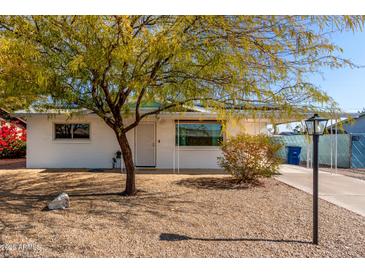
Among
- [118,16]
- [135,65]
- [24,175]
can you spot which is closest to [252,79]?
[135,65]

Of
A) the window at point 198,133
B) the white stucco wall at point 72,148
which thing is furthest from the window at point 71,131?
the window at point 198,133

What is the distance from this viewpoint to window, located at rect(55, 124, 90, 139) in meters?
12.2

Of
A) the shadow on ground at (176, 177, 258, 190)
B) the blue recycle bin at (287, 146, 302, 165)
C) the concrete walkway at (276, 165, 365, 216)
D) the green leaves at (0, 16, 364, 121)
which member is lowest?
the concrete walkway at (276, 165, 365, 216)

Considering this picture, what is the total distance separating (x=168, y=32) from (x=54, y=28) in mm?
1923

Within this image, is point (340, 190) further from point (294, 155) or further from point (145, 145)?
point (145, 145)

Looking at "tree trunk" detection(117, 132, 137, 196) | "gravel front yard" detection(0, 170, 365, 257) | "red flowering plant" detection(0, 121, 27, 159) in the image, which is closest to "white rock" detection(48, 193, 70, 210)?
"gravel front yard" detection(0, 170, 365, 257)

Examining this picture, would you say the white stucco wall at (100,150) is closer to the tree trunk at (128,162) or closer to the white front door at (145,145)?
the white front door at (145,145)

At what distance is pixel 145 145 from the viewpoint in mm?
12430

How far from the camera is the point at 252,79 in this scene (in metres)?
4.86

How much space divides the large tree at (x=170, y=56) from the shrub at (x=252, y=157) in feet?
9.65

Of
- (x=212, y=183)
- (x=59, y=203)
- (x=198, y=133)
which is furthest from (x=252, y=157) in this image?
(x=59, y=203)

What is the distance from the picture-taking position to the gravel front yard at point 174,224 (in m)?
3.49

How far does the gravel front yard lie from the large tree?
2315mm

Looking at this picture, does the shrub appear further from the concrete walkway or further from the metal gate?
Result: the metal gate
